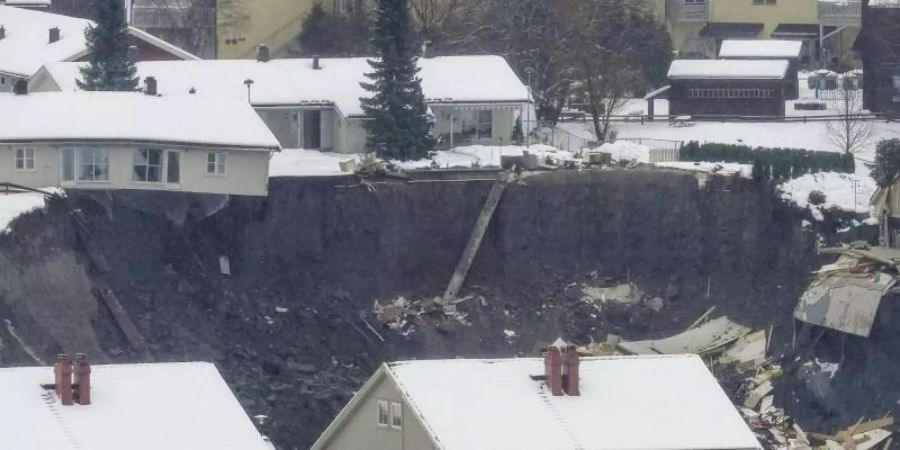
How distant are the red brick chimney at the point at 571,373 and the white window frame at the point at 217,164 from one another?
2729 cm

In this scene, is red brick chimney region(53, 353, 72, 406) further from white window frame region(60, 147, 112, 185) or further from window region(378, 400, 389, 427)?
white window frame region(60, 147, 112, 185)

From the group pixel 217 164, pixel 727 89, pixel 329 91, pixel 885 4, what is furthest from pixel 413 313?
pixel 885 4

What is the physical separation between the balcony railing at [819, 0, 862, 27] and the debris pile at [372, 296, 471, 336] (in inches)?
1142

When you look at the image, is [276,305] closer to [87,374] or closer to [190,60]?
[190,60]

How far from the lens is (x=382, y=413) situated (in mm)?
51250

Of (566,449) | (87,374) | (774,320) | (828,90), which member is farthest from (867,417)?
(828,90)

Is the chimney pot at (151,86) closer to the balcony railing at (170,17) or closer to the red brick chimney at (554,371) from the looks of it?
the balcony railing at (170,17)

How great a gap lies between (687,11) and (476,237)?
25.4 metres

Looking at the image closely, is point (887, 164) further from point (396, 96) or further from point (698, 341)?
point (396, 96)

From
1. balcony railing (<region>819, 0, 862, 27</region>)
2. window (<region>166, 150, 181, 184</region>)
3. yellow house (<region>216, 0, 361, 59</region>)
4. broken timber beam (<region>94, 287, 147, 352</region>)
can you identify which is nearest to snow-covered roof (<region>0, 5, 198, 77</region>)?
yellow house (<region>216, 0, 361, 59</region>)

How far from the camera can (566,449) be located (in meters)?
49.0

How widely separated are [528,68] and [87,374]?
153 feet

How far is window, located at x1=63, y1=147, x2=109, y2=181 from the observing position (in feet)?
246

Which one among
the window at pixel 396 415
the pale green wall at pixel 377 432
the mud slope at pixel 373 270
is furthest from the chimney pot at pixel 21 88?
the window at pixel 396 415
